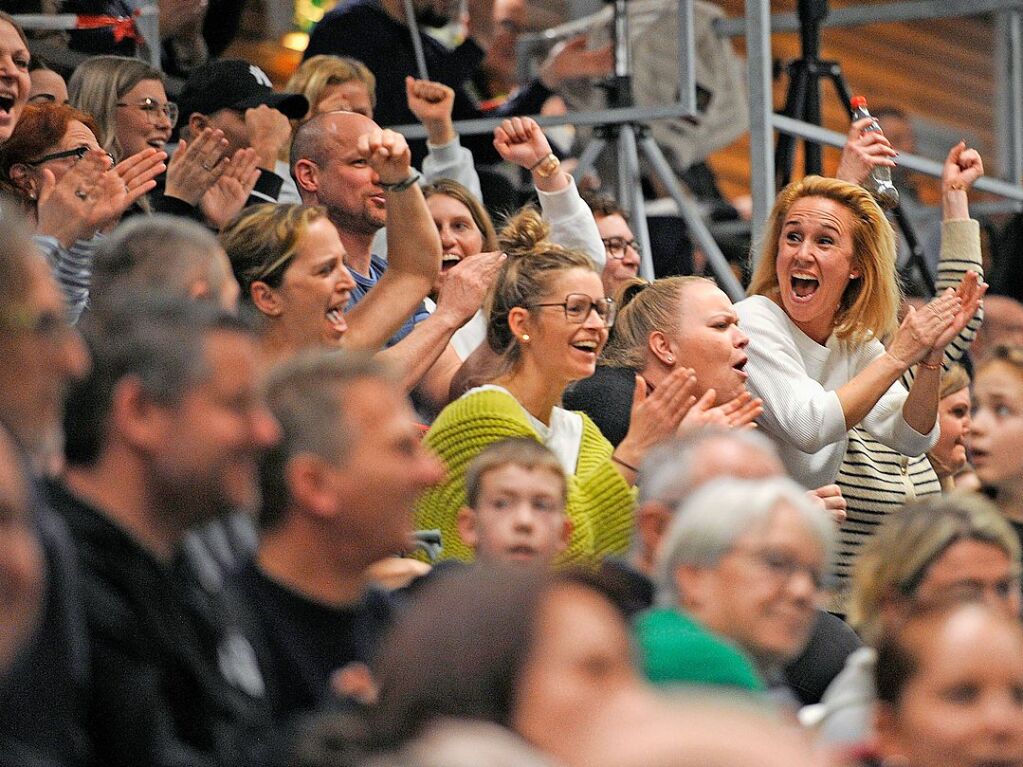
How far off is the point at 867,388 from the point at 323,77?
1676 mm

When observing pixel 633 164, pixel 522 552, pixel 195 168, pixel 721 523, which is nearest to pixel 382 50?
pixel 633 164

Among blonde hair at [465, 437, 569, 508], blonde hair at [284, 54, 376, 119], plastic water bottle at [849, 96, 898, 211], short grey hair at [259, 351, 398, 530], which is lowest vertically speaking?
plastic water bottle at [849, 96, 898, 211]

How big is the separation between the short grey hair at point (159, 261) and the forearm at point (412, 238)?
38.4 inches

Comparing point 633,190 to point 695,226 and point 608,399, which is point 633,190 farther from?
point 608,399

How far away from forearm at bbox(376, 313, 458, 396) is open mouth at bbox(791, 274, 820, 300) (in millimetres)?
906

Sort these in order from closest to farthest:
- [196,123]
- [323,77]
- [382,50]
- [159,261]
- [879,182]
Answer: [159,261], [196,123], [879,182], [323,77], [382,50]

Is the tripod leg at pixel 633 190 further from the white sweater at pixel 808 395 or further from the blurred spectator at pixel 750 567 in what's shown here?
the blurred spectator at pixel 750 567

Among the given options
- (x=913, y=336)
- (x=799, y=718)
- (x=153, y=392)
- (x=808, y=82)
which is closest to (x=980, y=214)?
(x=808, y=82)

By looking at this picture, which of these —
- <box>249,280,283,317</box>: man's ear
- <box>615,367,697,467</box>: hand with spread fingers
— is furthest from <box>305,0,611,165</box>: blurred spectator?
<box>249,280,283,317</box>: man's ear

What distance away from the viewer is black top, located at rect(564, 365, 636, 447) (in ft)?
13.7

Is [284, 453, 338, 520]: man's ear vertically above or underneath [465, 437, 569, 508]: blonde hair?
above

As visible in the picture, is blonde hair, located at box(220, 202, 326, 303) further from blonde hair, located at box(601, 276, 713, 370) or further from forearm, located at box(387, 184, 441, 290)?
blonde hair, located at box(601, 276, 713, 370)

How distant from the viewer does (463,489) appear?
11.4 ft

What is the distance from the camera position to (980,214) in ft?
23.6
